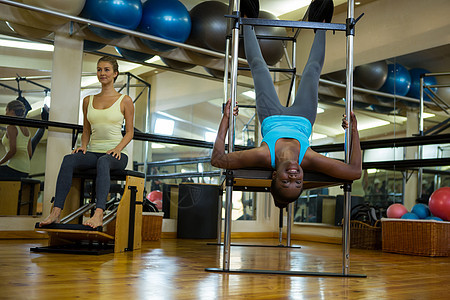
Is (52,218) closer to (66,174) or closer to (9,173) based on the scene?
(66,174)

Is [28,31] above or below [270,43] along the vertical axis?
below

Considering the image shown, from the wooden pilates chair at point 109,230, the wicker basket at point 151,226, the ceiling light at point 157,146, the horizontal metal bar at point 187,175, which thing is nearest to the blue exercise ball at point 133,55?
the ceiling light at point 157,146

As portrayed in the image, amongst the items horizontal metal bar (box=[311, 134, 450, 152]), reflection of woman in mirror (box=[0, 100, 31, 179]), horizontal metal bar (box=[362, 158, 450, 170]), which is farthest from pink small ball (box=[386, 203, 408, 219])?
reflection of woman in mirror (box=[0, 100, 31, 179])

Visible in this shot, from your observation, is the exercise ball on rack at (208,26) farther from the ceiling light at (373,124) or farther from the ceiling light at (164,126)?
the ceiling light at (373,124)

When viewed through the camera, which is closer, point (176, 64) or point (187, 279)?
point (187, 279)

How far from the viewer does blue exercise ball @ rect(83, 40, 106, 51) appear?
3986 mm

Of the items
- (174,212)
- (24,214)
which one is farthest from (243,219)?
(24,214)

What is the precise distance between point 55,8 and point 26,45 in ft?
1.52

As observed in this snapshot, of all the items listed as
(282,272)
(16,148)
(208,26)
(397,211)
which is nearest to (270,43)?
(208,26)

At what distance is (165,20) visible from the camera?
3.88 metres

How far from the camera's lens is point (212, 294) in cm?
156

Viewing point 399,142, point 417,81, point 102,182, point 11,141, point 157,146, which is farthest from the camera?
point 157,146

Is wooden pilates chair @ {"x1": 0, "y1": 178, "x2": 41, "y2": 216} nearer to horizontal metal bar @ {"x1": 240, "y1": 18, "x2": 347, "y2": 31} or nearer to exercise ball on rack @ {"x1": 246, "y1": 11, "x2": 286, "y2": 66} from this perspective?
exercise ball on rack @ {"x1": 246, "y1": 11, "x2": 286, "y2": 66}

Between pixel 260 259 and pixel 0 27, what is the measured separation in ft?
8.37
